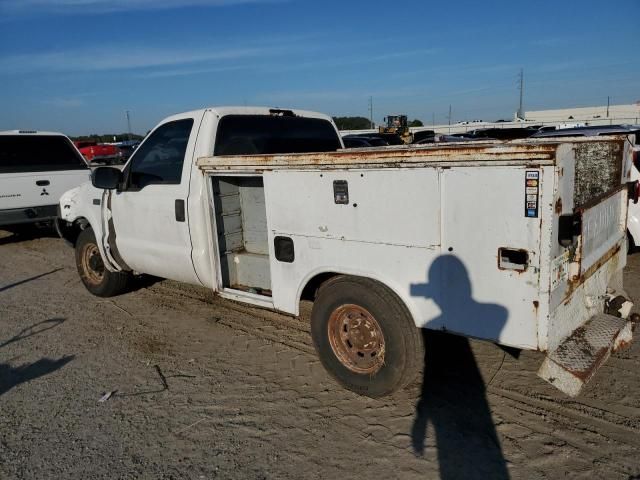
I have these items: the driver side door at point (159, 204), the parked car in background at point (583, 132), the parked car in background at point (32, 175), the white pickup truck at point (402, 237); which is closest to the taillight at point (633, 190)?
the white pickup truck at point (402, 237)

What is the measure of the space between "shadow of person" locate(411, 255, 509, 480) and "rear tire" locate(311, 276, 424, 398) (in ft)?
0.68

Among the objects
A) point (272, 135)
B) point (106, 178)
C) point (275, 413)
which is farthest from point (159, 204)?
point (275, 413)

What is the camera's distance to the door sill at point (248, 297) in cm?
451

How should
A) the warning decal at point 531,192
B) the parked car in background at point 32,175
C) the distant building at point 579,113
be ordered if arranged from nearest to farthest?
1. the warning decal at point 531,192
2. the parked car in background at point 32,175
3. the distant building at point 579,113

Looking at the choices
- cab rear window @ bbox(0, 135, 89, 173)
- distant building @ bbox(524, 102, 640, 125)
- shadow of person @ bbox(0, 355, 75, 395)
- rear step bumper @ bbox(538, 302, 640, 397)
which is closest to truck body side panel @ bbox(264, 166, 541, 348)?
rear step bumper @ bbox(538, 302, 640, 397)

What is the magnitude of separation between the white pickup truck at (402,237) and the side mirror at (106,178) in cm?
35

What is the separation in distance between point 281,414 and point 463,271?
1.62m

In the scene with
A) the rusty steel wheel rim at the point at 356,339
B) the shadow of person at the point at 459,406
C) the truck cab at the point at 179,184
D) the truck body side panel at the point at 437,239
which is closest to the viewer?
the truck body side panel at the point at 437,239

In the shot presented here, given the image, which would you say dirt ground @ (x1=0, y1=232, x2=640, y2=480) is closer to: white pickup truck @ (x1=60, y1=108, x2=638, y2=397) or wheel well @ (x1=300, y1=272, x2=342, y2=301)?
white pickup truck @ (x1=60, y1=108, x2=638, y2=397)

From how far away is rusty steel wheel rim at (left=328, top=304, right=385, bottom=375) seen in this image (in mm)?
3703

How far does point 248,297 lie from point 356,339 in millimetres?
1229

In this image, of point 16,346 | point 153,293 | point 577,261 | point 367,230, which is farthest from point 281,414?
point 153,293

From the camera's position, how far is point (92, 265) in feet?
21.7

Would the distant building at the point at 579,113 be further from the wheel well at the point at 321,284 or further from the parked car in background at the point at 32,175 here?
the wheel well at the point at 321,284
